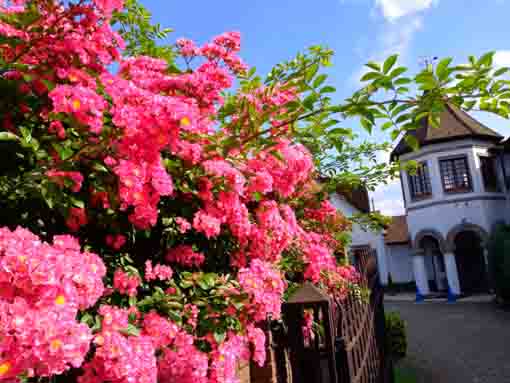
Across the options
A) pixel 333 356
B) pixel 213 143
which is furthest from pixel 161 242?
pixel 333 356

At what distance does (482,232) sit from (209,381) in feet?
73.9

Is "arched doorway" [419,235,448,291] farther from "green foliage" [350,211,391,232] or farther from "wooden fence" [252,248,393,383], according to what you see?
"wooden fence" [252,248,393,383]

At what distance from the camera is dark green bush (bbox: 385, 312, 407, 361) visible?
9.18m

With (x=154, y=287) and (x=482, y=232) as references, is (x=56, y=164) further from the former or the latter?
(x=482, y=232)

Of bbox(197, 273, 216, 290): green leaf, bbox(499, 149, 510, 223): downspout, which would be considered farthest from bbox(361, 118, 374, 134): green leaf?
bbox(499, 149, 510, 223): downspout

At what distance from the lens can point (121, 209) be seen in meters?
1.41

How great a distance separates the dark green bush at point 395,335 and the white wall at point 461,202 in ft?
45.0

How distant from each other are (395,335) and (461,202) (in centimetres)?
1445

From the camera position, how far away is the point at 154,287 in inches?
64.0

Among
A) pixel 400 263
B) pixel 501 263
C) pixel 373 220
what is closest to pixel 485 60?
pixel 373 220

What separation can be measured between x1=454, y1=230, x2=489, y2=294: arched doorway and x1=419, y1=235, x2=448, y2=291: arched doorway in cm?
145

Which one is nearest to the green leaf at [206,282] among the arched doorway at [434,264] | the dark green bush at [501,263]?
the dark green bush at [501,263]

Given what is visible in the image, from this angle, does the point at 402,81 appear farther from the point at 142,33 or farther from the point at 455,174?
the point at 455,174

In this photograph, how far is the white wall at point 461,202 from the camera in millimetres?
20891
